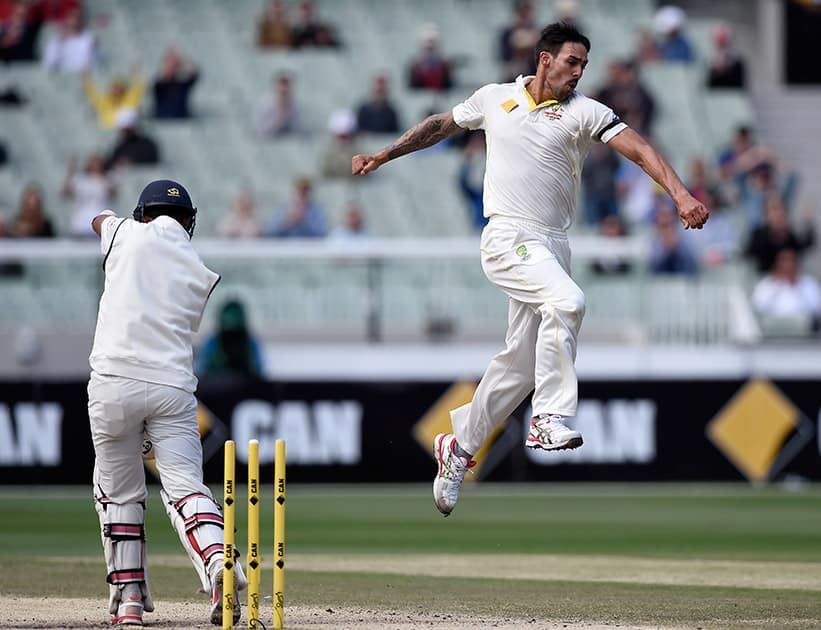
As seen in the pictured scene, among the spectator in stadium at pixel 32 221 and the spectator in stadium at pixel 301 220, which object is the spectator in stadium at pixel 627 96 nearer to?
the spectator in stadium at pixel 301 220

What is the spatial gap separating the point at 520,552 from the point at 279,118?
10.4 meters

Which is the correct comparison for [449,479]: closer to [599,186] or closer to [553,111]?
[553,111]

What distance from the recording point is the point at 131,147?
64.5 feet

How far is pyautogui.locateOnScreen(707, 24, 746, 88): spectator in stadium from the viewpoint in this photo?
21.2m

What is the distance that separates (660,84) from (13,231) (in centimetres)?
787

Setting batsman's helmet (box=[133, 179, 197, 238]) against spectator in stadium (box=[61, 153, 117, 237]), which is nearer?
batsman's helmet (box=[133, 179, 197, 238])

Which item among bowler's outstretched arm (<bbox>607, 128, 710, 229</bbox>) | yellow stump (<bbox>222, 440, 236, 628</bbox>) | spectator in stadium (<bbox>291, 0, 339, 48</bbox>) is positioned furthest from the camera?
spectator in stadium (<bbox>291, 0, 339, 48</bbox>)

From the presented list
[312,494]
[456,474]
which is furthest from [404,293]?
[456,474]

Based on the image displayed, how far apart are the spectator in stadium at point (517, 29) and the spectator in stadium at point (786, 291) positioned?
4885 mm

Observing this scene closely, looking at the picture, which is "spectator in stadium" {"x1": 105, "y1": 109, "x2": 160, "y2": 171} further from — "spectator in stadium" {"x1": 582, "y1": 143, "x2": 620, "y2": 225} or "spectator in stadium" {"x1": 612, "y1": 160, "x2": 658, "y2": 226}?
"spectator in stadium" {"x1": 612, "y1": 160, "x2": 658, "y2": 226}

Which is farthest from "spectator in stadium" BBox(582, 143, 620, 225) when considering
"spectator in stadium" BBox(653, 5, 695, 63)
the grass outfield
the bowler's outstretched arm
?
the bowler's outstretched arm

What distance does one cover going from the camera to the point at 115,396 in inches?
279

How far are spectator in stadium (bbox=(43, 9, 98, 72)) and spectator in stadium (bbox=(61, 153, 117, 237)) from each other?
2517 millimetres

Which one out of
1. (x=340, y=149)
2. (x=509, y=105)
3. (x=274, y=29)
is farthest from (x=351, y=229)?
(x=509, y=105)
